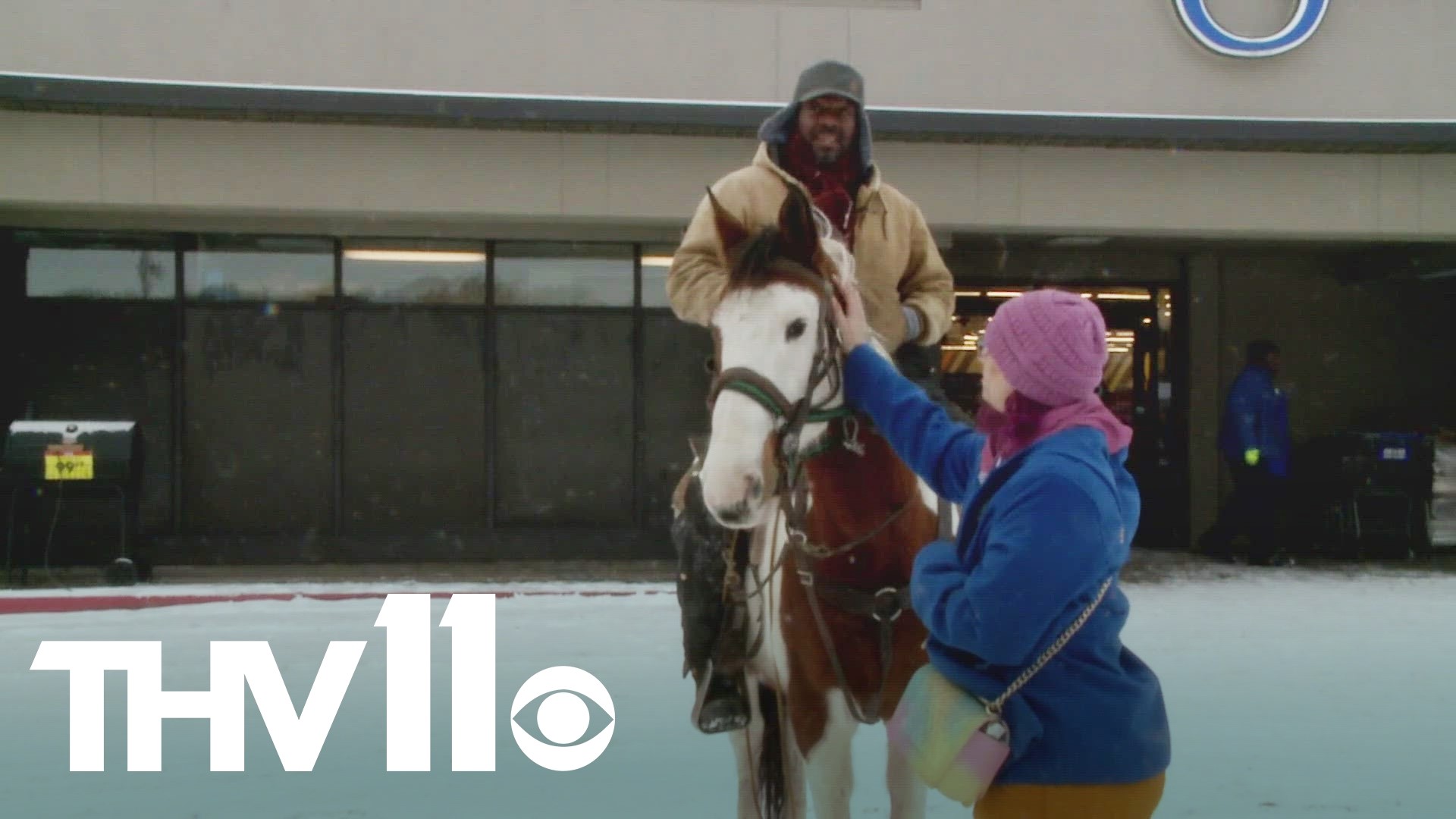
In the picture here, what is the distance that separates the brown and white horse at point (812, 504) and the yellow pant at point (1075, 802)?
0.77 metres

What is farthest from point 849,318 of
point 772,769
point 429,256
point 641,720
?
point 429,256

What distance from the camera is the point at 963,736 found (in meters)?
2.46

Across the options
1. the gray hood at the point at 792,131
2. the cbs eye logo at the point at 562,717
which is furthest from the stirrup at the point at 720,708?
the cbs eye logo at the point at 562,717

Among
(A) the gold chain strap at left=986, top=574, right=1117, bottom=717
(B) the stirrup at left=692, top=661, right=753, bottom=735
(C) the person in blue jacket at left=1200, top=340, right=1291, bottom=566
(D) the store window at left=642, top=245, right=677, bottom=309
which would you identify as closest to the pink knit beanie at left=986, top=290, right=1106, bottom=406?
(A) the gold chain strap at left=986, top=574, right=1117, bottom=717

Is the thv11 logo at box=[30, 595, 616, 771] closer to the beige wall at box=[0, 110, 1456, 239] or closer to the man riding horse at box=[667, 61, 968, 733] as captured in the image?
the man riding horse at box=[667, 61, 968, 733]

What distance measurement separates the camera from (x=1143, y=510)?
13484 millimetres

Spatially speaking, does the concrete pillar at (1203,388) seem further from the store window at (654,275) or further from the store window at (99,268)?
the store window at (99,268)

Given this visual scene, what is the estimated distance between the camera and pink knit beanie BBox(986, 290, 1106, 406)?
8.32 ft

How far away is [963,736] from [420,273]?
10043 millimetres

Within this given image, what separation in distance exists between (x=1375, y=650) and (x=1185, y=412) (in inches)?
215

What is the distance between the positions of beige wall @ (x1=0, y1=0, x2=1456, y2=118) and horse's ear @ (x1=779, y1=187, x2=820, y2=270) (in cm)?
726

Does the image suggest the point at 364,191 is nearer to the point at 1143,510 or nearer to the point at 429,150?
the point at 429,150

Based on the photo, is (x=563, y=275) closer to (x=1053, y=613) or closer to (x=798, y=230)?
(x=798, y=230)

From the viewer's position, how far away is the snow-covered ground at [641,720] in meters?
5.23
